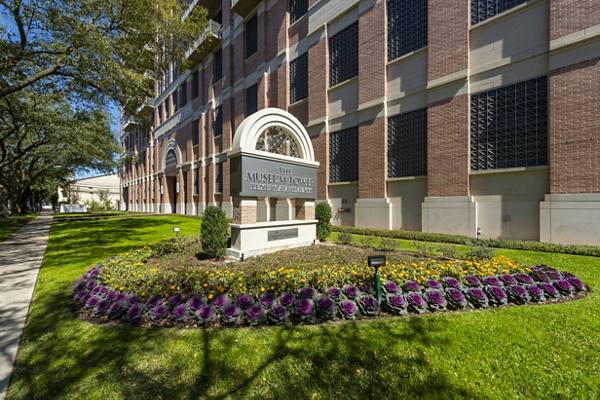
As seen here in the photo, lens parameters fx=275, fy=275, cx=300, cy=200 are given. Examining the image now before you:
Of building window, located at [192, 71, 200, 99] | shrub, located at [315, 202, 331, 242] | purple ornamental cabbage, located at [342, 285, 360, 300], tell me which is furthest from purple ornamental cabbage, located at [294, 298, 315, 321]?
building window, located at [192, 71, 200, 99]

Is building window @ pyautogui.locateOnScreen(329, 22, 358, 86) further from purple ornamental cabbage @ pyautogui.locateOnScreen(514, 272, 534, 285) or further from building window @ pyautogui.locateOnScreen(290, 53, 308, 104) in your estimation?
purple ornamental cabbage @ pyautogui.locateOnScreen(514, 272, 534, 285)

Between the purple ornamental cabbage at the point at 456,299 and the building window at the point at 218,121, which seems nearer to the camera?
the purple ornamental cabbage at the point at 456,299

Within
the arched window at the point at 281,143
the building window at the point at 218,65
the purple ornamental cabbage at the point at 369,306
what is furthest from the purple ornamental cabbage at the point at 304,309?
the building window at the point at 218,65

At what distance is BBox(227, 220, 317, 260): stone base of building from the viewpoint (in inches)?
298

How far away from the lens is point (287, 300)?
4078 millimetres

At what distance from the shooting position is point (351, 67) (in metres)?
14.9

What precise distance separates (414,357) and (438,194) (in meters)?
9.54

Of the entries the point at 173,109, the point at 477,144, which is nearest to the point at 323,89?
the point at 477,144

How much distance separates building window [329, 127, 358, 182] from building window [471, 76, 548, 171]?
18.3 ft

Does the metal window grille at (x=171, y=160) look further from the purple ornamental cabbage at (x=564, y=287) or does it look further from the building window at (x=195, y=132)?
the purple ornamental cabbage at (x=564, y=287)

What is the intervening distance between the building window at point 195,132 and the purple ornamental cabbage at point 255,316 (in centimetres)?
2804

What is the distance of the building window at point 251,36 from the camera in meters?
22.0

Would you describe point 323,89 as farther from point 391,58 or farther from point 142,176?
point 142,176

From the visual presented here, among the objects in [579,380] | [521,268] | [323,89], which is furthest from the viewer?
[323,89]
